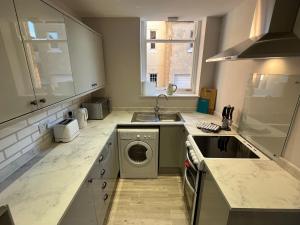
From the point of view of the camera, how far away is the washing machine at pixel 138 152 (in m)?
2.19

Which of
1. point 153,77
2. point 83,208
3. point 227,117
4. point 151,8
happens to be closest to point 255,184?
point 227,117

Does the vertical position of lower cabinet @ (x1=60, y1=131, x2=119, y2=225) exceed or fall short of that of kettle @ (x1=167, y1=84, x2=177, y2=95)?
it falls short

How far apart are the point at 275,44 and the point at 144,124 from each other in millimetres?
1601

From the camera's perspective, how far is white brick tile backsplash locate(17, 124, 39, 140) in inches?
49.7

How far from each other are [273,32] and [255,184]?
1.03m

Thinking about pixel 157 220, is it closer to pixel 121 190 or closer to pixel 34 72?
pixel 121 190

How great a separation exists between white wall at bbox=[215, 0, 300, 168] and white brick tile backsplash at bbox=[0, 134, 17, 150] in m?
2.05

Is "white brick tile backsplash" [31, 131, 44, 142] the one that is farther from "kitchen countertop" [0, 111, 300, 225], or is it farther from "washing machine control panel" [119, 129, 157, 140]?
Answer: "washing machine control panel" [119, 129, 157, 140]

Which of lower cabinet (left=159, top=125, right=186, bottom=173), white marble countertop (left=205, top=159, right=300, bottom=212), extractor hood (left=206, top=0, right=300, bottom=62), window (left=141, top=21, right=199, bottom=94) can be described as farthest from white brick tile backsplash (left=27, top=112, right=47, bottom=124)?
window (left=141, top=21, right=199, bottom=94)

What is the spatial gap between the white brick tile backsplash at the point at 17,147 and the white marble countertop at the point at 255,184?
1.46m

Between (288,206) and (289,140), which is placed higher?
(289,140)

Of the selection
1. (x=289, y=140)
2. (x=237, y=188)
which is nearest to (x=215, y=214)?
(x=237, y=188)

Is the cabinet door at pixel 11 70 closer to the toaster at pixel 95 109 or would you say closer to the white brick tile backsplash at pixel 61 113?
the white brick tile backsplash at pixel 61 113

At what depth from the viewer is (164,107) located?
2.82 metres
